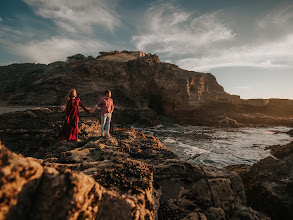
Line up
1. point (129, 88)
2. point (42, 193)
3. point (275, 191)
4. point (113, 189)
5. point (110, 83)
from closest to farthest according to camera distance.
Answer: point (42, 193), point (113, 189), point (275, 191), point (110, 83), point (129, 88)

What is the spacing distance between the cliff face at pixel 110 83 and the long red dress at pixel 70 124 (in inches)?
815

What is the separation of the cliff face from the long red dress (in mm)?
20709

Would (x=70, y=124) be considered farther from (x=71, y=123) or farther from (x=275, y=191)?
(x=275, y=191)

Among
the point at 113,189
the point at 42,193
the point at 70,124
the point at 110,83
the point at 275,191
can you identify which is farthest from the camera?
the point at 110,83

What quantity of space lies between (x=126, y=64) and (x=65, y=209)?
1305 inches

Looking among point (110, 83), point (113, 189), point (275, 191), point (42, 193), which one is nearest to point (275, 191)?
point (275, 191)

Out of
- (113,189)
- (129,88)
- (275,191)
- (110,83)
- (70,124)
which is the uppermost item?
(110,83)

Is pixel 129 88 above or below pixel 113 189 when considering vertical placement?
above

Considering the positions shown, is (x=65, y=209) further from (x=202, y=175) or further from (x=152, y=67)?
(x=152, y=67)

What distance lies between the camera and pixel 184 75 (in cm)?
3475

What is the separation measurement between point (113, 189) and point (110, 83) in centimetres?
2888

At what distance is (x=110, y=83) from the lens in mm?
29219

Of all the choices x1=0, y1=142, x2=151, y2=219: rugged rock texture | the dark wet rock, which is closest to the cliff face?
the dark wet rock

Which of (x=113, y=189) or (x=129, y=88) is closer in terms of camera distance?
(x=113, y=189)
